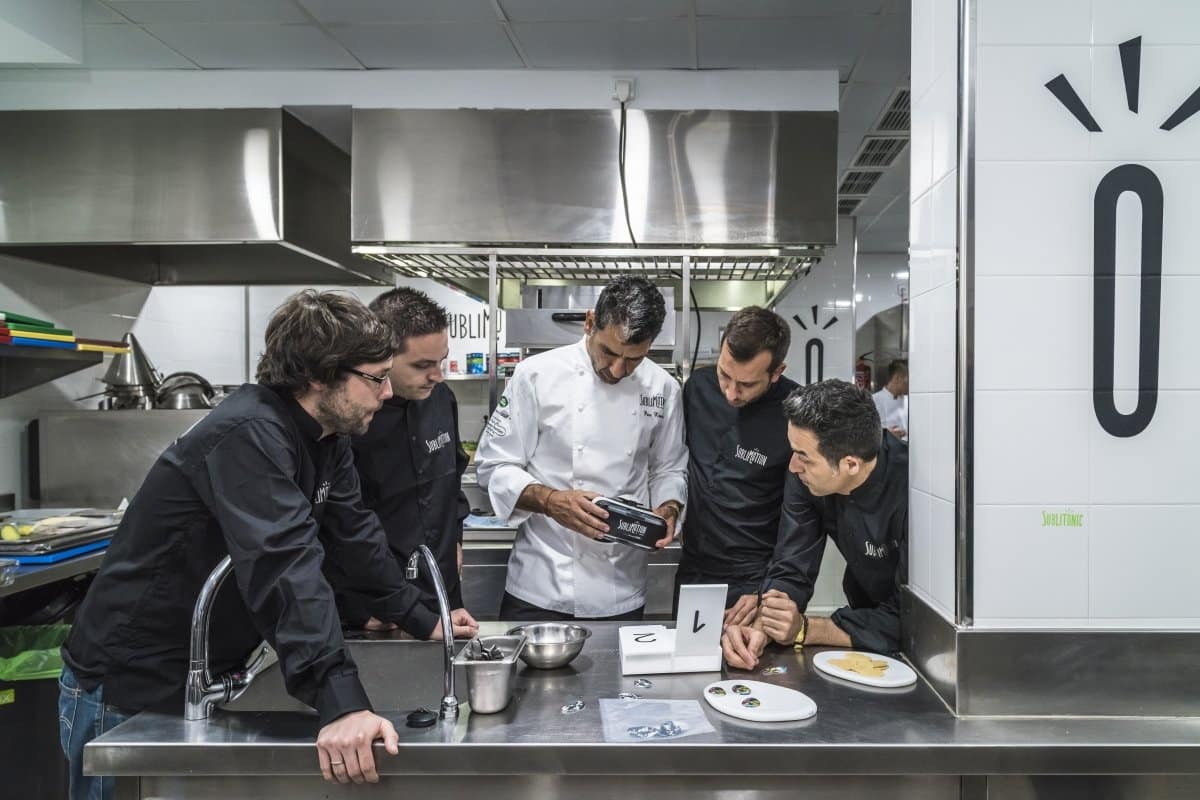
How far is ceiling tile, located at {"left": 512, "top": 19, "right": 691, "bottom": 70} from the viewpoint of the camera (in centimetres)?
284

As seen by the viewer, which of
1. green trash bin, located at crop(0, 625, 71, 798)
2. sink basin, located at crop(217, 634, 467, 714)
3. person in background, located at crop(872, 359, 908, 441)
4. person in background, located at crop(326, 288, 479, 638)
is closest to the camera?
sink basin, located at crop(217, 634, 467, 714)

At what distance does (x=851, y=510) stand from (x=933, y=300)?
0.50m

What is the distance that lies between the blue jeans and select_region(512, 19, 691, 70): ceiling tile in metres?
2.60

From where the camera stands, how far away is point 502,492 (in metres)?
2.05

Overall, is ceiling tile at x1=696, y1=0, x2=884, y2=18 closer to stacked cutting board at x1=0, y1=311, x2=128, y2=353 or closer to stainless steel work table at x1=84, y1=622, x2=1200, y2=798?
stainless steel work table at x1=84, y1=622, x2=1200, y2=798

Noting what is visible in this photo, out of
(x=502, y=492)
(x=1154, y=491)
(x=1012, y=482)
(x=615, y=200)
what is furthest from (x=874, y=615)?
(x=615, y=200)

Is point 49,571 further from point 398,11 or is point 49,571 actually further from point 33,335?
point 398,11

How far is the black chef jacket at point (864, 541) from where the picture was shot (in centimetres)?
155

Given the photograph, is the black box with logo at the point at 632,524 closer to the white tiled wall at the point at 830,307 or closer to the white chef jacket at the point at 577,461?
the white chef jacket at the point at 577,461

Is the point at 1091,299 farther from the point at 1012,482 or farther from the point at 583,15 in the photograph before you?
the point at 583,15

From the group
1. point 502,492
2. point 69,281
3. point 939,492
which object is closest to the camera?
point 939,492

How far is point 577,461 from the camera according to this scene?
7.08ft

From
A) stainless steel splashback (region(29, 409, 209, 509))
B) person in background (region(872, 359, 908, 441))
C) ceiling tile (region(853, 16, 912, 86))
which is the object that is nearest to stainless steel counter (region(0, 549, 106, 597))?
stainless steel splashback (region(29, 409, 209, 509))

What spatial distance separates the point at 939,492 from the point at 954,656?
29 centimetres
